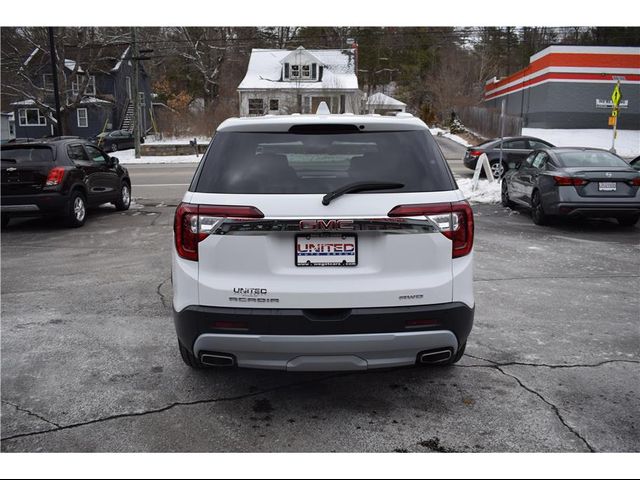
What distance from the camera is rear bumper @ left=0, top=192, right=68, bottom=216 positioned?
1010cm

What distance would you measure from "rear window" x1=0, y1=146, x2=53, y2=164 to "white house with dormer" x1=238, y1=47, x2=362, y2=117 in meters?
39.4

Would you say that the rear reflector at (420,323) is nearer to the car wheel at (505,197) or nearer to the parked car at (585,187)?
the parked car at (585,187)

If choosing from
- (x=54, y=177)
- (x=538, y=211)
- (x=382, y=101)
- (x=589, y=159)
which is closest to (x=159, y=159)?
(x=54, y=177)

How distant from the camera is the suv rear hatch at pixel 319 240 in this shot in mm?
3311

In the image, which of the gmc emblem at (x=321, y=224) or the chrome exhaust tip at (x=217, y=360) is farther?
the chrome exhaust tip at (x=217, y=360)

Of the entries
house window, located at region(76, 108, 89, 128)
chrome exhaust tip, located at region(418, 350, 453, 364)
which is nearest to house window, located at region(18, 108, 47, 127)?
house window, located at region(76, 108, 89, 128)

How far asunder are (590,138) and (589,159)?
1181 inches

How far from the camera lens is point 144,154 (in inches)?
1372

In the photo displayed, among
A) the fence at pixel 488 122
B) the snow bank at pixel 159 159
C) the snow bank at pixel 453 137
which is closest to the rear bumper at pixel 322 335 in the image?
the snow bank at pixel 159 159

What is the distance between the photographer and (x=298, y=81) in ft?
163

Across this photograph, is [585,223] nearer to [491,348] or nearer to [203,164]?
[491,348]

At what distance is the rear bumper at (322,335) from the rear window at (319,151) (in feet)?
2.36

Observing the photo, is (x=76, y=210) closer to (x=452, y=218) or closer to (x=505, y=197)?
(x=452, y=218)

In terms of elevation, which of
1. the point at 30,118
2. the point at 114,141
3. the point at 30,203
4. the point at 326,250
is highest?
the point at 326,250
